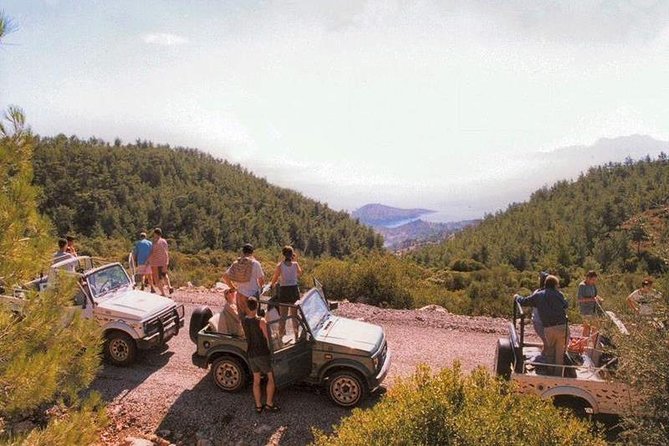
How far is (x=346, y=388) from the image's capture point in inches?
323

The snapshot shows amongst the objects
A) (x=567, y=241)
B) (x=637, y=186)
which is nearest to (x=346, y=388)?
(x=567, y=241)

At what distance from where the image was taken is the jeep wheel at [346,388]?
319 inches

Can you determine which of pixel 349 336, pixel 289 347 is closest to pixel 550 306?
pixel 349 336

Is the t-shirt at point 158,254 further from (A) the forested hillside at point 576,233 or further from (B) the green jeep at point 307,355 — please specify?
(A) the forested hillside at point 576,233

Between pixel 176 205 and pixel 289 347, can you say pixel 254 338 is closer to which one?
pixel 289 347

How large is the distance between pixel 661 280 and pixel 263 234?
92.2 m

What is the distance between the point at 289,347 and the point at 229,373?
1454 millimetres

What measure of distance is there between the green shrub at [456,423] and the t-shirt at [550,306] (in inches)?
101

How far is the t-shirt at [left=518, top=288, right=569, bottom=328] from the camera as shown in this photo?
769 cm

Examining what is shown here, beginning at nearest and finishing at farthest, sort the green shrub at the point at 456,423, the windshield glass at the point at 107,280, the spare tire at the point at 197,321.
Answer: the green shrub at the point at 456,423 → the spare tire at the point at 197,321 → the windshield glass at the point at 107,280

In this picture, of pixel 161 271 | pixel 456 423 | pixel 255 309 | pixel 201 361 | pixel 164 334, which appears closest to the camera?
pixel 456 423

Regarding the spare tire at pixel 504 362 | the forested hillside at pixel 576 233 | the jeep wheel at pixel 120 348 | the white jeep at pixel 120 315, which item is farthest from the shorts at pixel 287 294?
the forested hillside at pixel 576 233

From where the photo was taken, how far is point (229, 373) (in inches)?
341

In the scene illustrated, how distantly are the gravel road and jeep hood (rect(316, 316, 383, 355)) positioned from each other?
1124 millimetres
